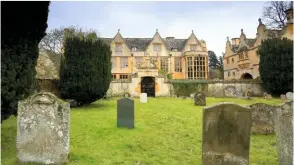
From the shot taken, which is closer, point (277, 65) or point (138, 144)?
point (138, 144)

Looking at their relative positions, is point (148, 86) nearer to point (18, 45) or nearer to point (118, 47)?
point (118, 47)

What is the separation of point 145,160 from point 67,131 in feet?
8.01

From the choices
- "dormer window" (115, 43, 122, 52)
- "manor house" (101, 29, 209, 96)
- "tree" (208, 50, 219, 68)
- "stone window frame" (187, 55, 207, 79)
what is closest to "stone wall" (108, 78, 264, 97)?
"manor house" (101, 29, 209, 96)

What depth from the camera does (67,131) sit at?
817 cm

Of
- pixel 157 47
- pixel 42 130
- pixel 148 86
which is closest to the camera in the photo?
pixel 42 130

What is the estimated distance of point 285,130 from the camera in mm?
7316

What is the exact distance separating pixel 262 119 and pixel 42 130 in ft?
28.9

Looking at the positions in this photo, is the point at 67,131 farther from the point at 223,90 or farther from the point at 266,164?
the point at 223,90

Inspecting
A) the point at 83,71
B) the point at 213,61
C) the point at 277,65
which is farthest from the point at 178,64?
the point at 213,61

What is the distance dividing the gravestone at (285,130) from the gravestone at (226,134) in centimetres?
81

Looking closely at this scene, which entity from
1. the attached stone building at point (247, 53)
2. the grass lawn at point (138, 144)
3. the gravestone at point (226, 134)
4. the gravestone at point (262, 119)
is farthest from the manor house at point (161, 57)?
the gravestone at point (226, 134)

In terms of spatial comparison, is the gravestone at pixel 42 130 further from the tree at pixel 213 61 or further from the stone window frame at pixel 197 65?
the tree at pixel 213 61

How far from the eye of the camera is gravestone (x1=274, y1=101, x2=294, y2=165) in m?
7.20

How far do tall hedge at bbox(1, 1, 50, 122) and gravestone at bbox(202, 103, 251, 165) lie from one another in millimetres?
5599
